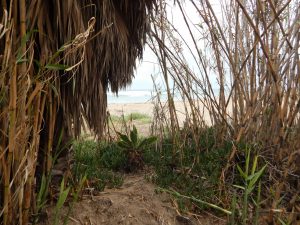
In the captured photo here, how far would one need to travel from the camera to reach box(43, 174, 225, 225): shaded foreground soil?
191 centimetres

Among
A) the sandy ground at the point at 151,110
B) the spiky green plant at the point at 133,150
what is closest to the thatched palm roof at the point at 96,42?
the spiky green plant at the point at 133,150

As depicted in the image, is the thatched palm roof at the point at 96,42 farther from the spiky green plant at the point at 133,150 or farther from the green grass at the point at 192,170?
the green grass at the point at 192,170

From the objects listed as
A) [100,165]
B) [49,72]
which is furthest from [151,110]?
[49,72]

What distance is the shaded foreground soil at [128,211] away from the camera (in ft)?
6.28

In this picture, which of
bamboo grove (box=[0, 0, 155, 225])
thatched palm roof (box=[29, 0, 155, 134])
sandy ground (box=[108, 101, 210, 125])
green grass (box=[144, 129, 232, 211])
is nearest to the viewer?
bamboo grove (box=[0, 0, 155, 225])

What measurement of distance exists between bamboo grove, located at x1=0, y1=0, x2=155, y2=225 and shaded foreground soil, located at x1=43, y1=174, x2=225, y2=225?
29cm

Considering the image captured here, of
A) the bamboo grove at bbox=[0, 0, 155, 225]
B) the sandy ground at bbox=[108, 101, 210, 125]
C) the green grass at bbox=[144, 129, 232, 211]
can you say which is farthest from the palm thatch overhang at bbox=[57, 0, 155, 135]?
the sandy ground at bbox=[108, 101, 210, 125]

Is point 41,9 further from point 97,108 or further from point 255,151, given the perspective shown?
point 255,151

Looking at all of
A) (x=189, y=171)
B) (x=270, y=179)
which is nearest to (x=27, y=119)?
(x=189, y=171)

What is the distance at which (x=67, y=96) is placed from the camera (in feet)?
5.96

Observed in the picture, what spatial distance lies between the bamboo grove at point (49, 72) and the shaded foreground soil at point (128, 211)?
29 cm

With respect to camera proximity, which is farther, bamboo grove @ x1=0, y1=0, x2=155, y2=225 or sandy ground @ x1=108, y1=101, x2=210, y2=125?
sandy ground @ x1=108, y1=101, x2=210, y2=125

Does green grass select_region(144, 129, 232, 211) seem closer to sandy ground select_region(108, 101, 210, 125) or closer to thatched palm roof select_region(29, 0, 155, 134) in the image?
sandy ground select_region(108, 101, 210, 125)

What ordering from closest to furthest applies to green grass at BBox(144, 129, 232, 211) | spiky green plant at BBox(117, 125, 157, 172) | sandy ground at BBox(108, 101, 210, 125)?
1. green grass at BBox(144, 129, 232, 211)
2. spiky green plant at BBox(117, 125, 157, 172)
3. sandy ground at BBox(108, 101, 210, 125)
